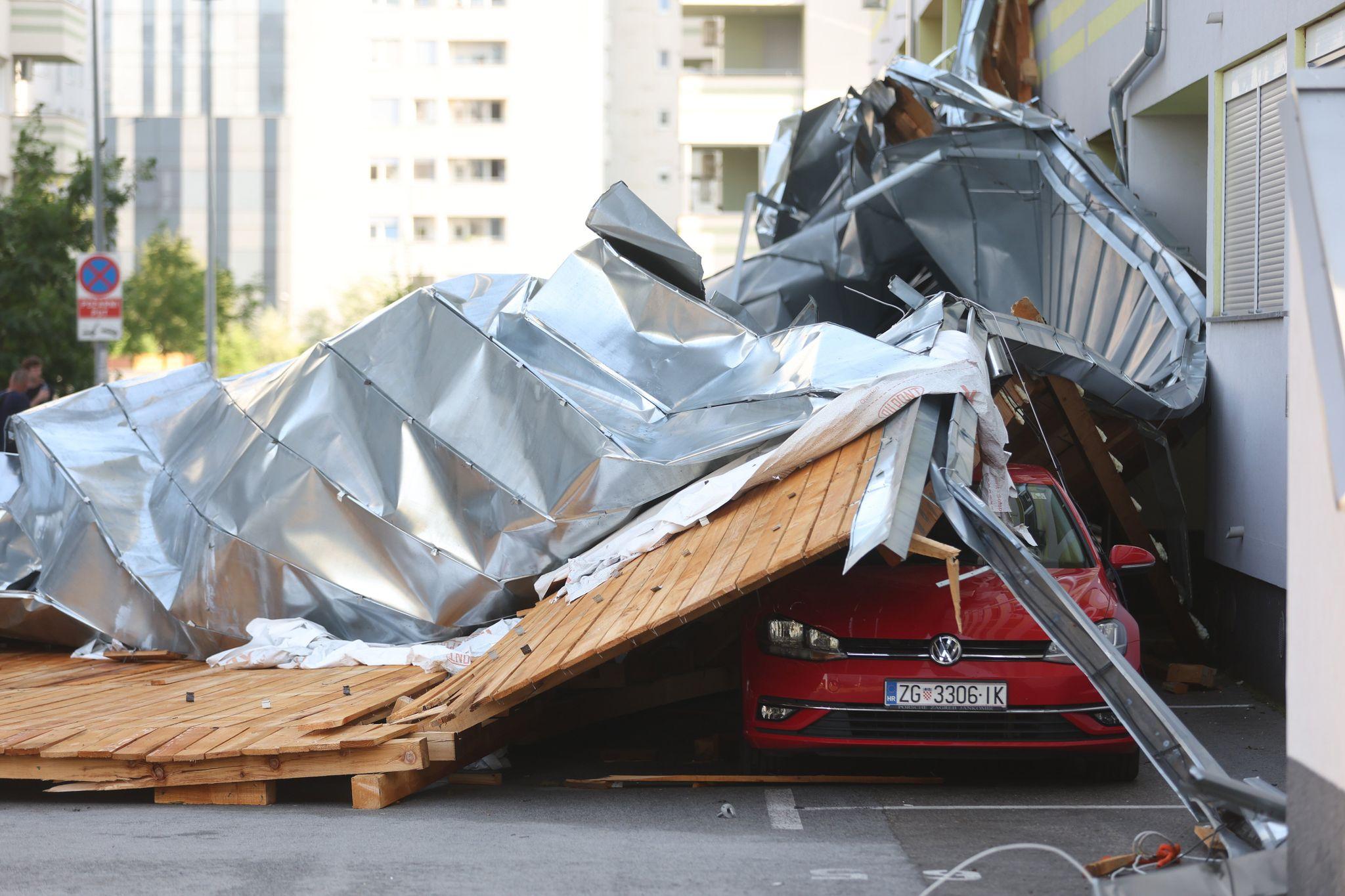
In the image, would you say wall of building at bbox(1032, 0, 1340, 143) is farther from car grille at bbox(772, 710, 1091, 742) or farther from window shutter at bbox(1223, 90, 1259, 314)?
car grille at bbox(772, 710, 1091, 742)

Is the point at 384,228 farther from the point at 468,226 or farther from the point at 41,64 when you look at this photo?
the point at 41,64

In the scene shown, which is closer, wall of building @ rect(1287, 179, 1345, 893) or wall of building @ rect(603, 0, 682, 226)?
wall of building @ rect(1287, 179, 1345, 893)

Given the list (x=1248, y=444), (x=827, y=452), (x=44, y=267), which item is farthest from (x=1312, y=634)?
(x=44, y=267)

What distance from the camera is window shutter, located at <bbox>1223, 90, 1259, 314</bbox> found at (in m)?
10.7

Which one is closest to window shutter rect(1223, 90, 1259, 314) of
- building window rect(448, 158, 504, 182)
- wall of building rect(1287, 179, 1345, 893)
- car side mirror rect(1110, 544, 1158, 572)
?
car side mirror rect(1110, 544, 1158, 572)

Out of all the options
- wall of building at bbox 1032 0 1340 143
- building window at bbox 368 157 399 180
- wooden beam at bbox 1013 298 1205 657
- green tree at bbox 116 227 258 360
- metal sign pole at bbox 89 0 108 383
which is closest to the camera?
wooden beam at bbox 1013 298 1205 657

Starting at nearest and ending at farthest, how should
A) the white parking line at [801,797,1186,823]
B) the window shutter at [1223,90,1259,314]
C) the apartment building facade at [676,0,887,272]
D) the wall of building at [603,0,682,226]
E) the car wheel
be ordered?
the white parking line at [801,797,1186,823]
the car wheel
the window shutter at [1223,90,1259,314]
the apartment building facade at [676,0,887,272]
the wall of building at [603,0,682,226]

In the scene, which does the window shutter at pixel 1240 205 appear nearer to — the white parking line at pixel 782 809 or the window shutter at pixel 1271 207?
the window shutter at pixel 1271 207

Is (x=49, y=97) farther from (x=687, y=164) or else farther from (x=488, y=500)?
(x=488, y=500)

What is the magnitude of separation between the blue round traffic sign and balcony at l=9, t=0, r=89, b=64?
58.3 feet

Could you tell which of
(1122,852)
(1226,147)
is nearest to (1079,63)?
(1226,147)

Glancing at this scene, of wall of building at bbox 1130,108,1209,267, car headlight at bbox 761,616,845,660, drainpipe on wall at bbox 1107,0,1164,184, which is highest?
drainpipe on wall at bbox 1107,0,1164,184

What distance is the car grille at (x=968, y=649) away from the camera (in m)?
6.82

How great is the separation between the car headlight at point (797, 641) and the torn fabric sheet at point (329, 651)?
6.42 ft
